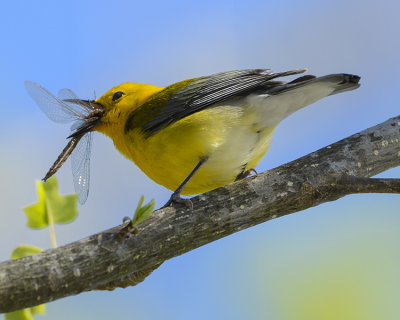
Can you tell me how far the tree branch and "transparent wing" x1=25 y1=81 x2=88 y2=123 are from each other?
5.86ft

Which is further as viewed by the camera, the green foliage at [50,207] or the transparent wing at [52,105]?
the transparent wing at [52,105]

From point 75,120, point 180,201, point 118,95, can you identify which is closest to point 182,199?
point 180,201

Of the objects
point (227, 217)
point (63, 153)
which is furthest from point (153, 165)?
point (227, 217)

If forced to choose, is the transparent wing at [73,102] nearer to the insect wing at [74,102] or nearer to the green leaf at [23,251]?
the insect wing at [74,102]

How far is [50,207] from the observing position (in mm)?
2398

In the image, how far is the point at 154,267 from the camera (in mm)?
3037

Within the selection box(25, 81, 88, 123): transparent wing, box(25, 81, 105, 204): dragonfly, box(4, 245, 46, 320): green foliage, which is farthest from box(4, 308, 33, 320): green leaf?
box(25, 81, 88, 123): transparent wing

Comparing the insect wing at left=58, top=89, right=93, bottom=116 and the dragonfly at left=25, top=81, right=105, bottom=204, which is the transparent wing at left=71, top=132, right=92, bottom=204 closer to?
the dragonfly at left=25, top=81, right=105, bottom=204

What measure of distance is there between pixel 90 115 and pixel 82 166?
600 mm

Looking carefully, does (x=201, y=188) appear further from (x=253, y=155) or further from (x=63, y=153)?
(x=63, y=153)

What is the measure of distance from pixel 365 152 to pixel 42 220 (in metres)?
2.16

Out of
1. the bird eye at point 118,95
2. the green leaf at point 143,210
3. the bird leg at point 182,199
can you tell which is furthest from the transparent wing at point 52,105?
the green leaf at point 143,210

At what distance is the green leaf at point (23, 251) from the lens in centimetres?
240

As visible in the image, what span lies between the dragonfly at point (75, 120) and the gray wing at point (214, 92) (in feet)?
2.10
